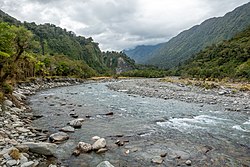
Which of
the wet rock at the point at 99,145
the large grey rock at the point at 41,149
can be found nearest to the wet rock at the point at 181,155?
the wet rock at the point at 99,145

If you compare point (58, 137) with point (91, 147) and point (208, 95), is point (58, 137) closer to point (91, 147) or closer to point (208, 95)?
point (91, 147)

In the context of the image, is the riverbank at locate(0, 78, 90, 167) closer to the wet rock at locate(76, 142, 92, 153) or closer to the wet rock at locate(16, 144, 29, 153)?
the wet rock at locate(16, 144, 29, 153)

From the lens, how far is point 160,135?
13.7 metres

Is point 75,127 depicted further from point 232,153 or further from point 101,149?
point 232,153

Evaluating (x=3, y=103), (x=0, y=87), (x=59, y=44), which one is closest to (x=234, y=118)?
(x=3, y=103)

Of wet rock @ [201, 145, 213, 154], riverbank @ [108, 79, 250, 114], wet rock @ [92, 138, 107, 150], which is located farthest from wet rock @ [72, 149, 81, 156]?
riverbank @ [108, 79, 250, 114]

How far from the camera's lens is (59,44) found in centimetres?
19450

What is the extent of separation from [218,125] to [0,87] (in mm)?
19507

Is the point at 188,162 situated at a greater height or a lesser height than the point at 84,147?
lesser

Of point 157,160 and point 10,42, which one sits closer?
point 157,160

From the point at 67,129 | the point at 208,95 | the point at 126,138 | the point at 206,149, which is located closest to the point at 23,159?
the point at 67,129

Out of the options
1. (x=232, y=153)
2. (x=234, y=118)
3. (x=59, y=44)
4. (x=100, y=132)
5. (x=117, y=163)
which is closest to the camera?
(x=117, y=163)

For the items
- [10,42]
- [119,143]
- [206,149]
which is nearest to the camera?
[206,149]

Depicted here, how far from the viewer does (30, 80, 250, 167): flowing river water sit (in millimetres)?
10203
